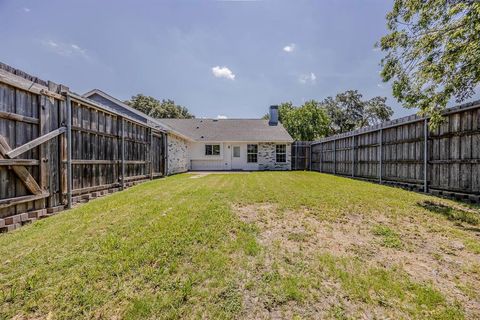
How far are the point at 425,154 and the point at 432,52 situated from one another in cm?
310

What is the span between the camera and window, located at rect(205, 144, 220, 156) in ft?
60.2

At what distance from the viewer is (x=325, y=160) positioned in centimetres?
1509

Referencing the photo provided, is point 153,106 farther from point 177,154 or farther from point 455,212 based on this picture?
point 455,212

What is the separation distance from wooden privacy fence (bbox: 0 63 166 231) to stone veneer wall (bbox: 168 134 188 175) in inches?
→ 218

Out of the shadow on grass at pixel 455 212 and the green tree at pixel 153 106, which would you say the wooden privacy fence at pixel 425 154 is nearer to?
the shadow on grass at pixel 455 212

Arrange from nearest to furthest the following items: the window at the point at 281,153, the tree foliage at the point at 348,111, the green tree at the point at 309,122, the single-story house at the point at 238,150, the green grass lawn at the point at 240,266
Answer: the green grass lawn at the point at 240,266
the single-story house at the point at 238,150
the window at the point at 281,153
the green tree at the point at 309,122
the tree foliage at the point at 348,111

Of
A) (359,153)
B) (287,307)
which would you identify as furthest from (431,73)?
(287,307)

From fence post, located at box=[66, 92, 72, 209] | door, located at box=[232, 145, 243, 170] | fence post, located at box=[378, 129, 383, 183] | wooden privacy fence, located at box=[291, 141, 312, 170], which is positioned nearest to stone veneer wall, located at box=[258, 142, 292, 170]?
wooden privacy fence, located at box=[291, 141, 312, 170]

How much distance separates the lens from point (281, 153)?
59.5ft

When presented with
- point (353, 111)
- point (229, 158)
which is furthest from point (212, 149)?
point (353, 111)

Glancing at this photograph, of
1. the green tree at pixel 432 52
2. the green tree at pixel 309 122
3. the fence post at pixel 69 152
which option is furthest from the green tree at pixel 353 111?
the fence post at pixel 69 152

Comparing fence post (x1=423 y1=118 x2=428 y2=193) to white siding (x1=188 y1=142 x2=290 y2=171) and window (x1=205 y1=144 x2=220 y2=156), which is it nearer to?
white siding (x1=188 y1=142 x2=290 y2=171)

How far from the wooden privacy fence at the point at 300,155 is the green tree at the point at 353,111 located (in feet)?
59.5

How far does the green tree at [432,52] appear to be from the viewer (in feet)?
16.3
